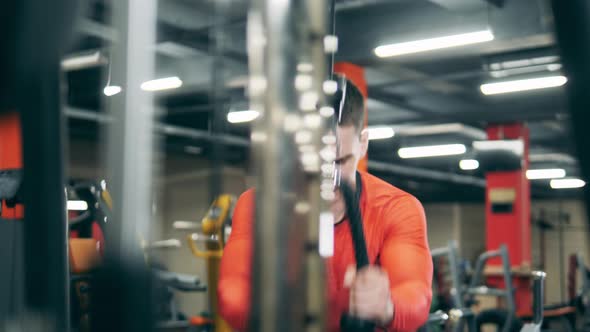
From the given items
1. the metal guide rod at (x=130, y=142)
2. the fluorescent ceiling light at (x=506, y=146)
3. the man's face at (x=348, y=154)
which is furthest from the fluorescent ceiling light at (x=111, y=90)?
the fluorescent ceiling light at (x=506, y=146)

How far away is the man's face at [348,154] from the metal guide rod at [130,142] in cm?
103

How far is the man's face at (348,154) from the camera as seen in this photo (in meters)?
1.83

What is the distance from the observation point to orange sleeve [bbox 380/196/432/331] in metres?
1.77

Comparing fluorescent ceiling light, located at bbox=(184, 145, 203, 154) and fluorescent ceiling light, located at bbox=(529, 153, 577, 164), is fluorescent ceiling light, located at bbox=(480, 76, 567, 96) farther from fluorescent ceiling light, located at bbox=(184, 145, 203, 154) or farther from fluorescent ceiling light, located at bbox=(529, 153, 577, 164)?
fluorescent ceiling light, located at bbox=(529, 153, 577, 164)

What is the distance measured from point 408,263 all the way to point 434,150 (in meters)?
12.6

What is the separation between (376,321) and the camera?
154 centimetres

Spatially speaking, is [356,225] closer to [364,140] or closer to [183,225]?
[364,140]

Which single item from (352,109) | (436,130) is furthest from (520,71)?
(352,109)

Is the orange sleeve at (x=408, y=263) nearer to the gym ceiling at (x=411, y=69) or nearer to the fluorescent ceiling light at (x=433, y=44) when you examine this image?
the gym ceiling at (x=411, y=69)

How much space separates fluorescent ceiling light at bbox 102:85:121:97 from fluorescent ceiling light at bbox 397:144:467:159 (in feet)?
43.6

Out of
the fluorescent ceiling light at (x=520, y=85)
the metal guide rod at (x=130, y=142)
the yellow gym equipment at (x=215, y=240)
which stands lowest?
the yellow gym equipment at (x=215, y=240)

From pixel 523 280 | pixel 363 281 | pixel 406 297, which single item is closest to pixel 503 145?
pixel 523 280

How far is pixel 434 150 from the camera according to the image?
14.2 meters

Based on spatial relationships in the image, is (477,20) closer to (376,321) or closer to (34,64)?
(376,321)
